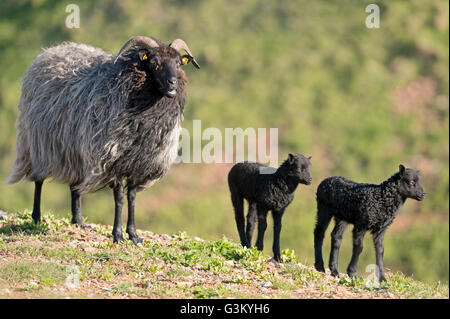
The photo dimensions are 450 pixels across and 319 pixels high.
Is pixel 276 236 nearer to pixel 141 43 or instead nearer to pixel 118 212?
pixel 118 212

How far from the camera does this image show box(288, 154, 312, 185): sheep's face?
11.1 meters

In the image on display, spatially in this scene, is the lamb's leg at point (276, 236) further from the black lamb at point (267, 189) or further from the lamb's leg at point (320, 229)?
the lamb's leg at point (320, 229)

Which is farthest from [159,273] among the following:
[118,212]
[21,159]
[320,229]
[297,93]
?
[297,93]

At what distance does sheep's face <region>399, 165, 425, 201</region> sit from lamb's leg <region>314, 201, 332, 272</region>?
1.27 meters

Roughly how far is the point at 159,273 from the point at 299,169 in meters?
2.92

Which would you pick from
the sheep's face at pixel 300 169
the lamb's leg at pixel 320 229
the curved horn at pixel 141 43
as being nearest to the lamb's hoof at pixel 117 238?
the curved horn at pixel 141 43

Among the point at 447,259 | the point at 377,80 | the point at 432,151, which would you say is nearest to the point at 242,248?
the point at 447,259

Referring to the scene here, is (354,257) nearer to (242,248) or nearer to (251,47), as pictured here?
(242,248)

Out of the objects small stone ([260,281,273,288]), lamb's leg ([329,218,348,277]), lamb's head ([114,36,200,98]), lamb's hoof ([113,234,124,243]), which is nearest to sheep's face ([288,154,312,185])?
lamb's leg ([329,218,348,277])

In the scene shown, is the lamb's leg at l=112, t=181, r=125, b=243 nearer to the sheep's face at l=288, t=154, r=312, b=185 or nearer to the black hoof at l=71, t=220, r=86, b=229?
the black hoof at l=71, t=220, r=86, b=229

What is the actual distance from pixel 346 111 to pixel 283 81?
282 cm

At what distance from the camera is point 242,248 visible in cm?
1152

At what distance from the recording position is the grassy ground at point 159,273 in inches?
360

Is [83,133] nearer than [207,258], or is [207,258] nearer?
[207,258]
